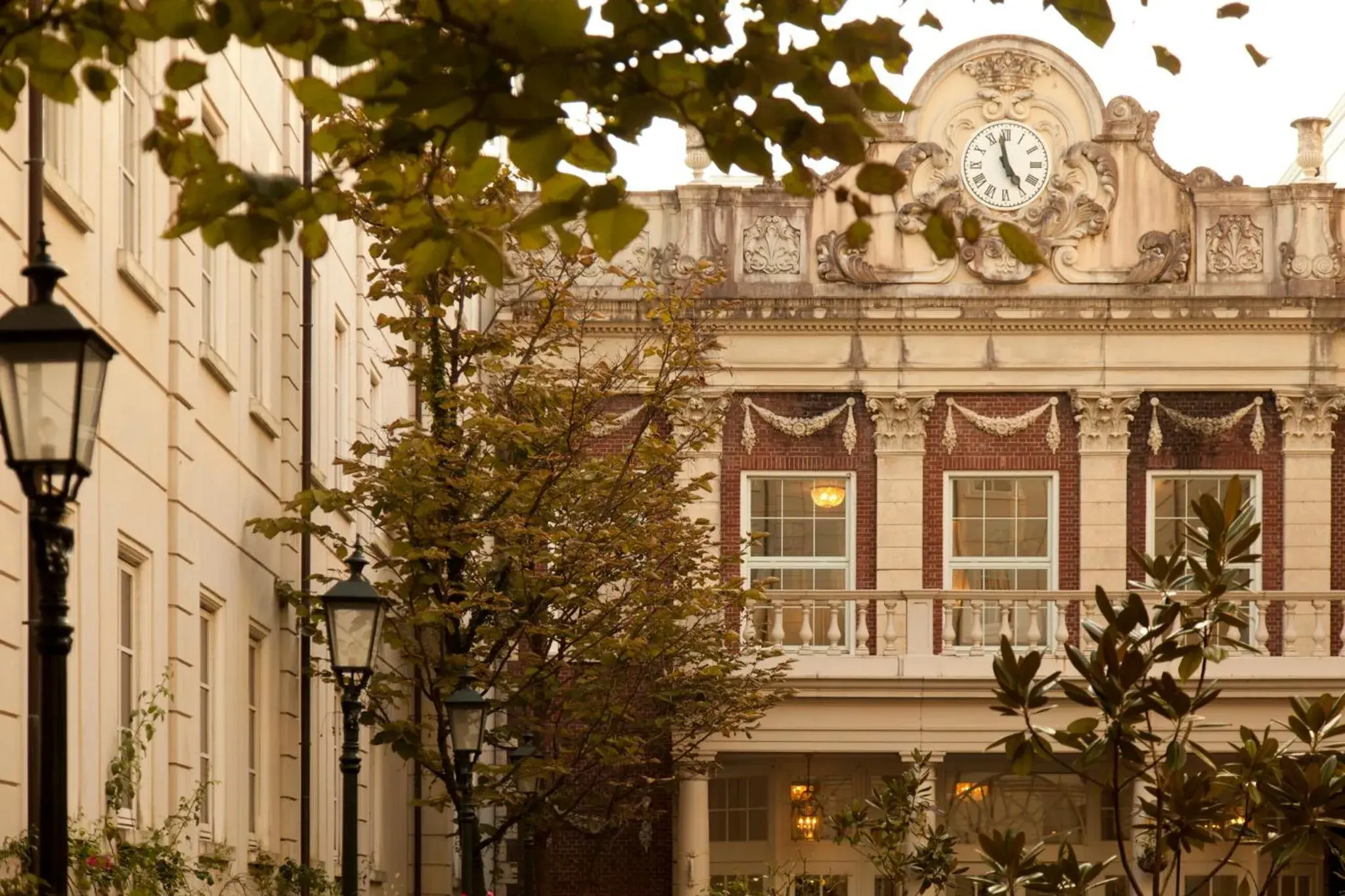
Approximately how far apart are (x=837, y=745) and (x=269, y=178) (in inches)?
1081

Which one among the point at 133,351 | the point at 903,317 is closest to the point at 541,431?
the point at 133,351

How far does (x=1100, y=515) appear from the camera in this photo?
3497 cm

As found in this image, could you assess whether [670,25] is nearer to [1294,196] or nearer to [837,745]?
[837,745]

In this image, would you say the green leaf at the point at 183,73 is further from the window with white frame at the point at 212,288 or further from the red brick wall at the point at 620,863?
the red brick wall at the point at 620,863

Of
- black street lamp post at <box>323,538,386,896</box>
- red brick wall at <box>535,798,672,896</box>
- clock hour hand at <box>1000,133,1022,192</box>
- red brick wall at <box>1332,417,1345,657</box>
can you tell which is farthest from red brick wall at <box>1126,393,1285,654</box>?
black street lamp post at <box>323,538,386,896</box>

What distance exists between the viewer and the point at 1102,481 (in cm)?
3503

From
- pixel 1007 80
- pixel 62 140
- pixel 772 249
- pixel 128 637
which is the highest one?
pixel 1007 80

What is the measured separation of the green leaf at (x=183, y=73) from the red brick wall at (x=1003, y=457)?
97.4 ft

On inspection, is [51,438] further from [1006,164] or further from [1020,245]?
[1006,164]

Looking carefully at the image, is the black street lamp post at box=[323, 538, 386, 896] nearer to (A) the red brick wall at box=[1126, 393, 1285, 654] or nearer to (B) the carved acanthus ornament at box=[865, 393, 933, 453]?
(B) the carved acanthus ornament at box=[865, 393, 933, 453]

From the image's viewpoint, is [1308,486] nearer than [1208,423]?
Yes

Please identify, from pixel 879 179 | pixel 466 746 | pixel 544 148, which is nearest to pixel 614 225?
pixel 544 148

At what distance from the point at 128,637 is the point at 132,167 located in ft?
8.79

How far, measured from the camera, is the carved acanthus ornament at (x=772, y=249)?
35531 millimetres
